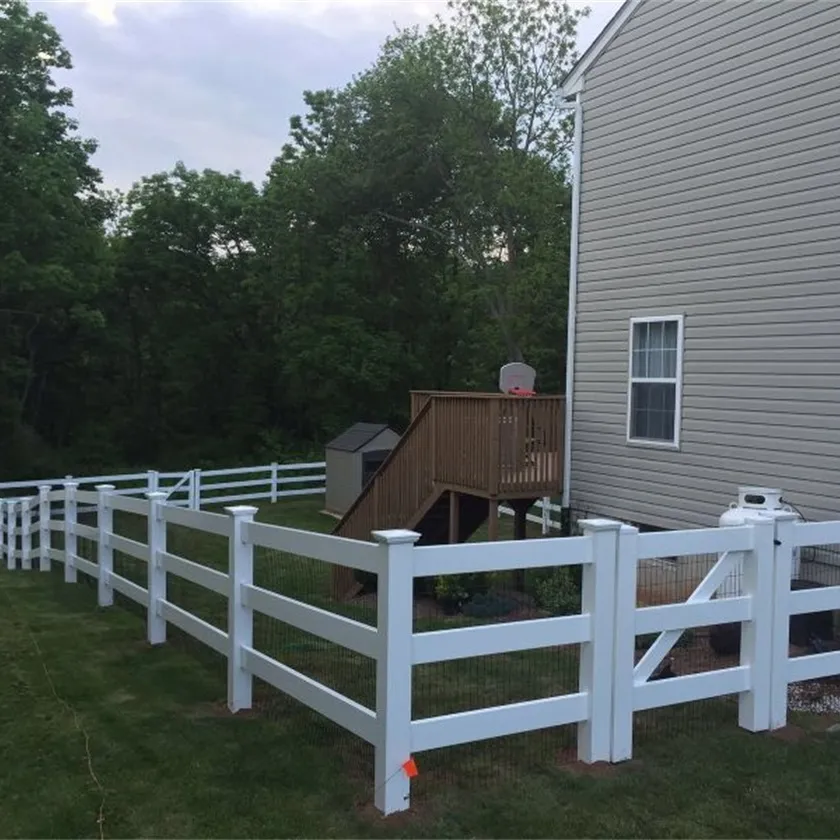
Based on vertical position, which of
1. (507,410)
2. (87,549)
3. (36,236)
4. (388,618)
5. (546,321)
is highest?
(36,236)

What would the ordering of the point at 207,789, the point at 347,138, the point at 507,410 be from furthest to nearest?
the point at 347,138 < the point at 507,410 < the point at 207,789

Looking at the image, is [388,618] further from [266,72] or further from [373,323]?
[373,323]

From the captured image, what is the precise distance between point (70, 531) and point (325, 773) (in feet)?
19.3

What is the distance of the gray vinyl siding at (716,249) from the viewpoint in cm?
766

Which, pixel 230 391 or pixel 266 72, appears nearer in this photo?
pixel 266 72

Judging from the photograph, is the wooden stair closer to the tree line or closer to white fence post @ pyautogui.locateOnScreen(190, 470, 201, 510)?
white fence post @ pyautogui.locateOnScreen(190, 470, 201, 510)

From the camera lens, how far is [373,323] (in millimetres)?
28328

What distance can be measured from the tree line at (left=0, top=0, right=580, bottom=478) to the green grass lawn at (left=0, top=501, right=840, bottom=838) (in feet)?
58.6

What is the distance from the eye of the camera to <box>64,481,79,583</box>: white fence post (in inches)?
350

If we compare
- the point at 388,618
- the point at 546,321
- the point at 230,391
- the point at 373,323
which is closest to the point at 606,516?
the point at 388,618

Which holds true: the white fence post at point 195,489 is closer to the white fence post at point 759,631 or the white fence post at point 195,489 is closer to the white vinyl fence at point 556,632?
the white vinyl fence at point 556,632

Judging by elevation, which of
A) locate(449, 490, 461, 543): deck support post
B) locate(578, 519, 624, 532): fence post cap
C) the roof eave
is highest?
the roof eave

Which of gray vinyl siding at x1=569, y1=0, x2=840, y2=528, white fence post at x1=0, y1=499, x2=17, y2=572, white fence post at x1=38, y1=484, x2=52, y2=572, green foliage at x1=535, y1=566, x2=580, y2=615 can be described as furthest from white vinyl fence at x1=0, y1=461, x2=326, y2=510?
gray vinyl siding at x1=569, y1=0, x2=840, y2=528

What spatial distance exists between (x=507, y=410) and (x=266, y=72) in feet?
34.6
